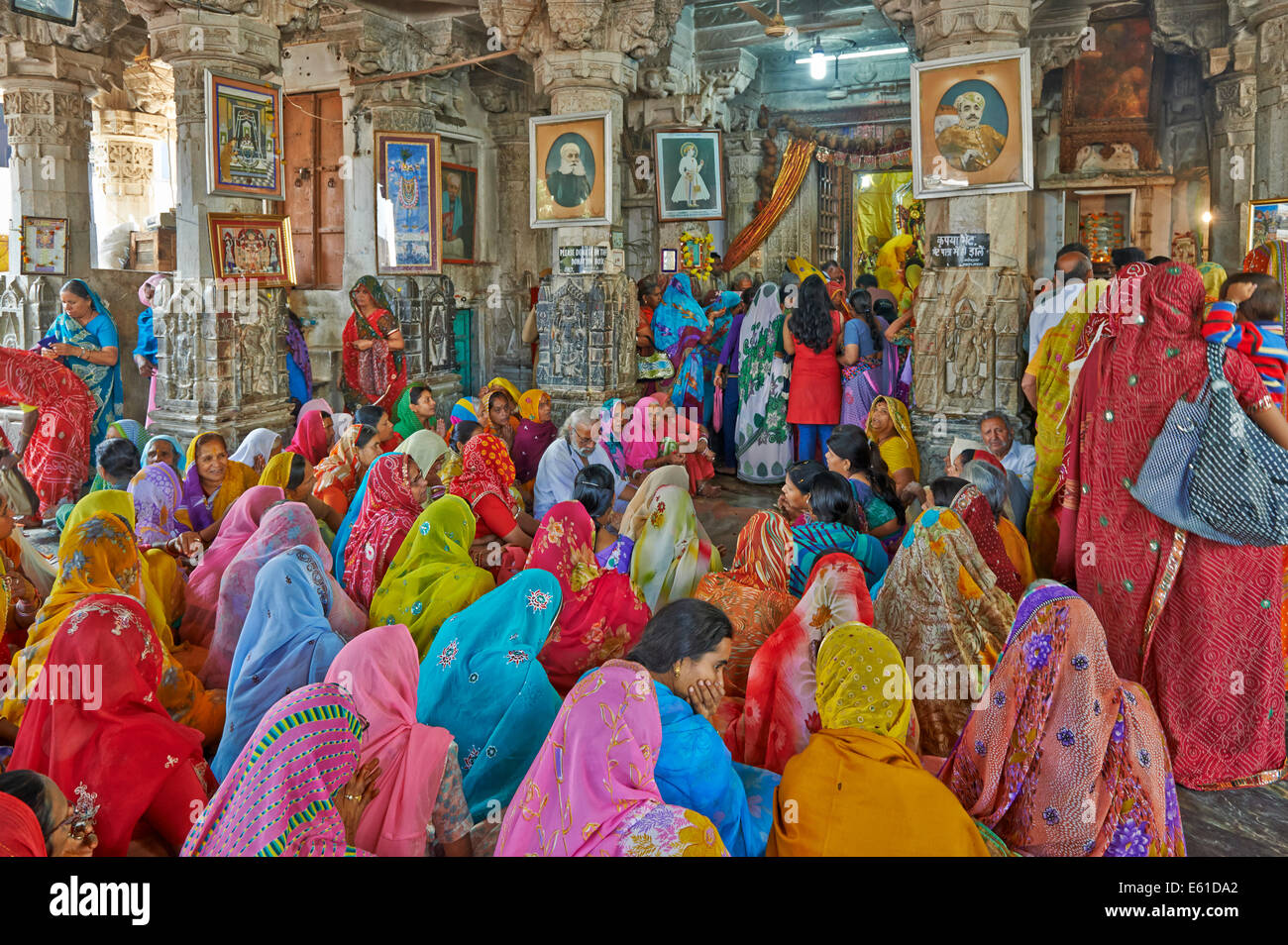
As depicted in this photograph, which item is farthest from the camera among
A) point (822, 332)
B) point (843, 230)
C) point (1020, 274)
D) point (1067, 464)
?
point (843, 230)

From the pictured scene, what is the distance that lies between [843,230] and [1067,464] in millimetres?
9180

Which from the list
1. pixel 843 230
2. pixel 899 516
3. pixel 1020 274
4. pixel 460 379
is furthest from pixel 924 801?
pixel 843 230

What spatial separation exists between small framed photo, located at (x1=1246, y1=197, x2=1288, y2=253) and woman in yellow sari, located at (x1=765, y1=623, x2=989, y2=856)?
462cm

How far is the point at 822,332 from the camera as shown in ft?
23.4

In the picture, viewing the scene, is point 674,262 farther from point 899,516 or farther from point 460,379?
point 899,516

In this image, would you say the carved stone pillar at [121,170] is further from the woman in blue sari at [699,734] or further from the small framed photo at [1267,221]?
the woman in blue sari at [699,734]

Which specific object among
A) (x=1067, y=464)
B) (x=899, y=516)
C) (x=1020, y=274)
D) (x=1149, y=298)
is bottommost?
(x=899, y=516)

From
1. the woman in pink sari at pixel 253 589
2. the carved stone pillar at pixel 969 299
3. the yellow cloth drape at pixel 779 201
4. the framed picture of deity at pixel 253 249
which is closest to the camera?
the woman in pink sari at pixel 253 589

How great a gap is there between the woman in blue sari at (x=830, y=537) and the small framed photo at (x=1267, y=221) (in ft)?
11.1

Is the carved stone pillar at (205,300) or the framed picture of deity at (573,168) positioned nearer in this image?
the carved stone pillar at (205,300)

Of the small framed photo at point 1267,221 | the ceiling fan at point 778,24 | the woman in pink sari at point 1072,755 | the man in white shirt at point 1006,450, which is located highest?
the ceiling fan at point 778,24

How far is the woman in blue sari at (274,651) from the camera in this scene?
288 cm

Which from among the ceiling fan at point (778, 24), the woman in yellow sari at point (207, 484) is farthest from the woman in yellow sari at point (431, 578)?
the ceiling fan at point (778, 24)

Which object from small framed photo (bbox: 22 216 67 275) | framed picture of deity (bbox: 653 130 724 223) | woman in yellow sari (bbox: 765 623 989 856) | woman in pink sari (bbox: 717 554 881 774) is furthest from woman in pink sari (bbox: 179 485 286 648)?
framed picture of deity (bbox: 653 130 724 223)
